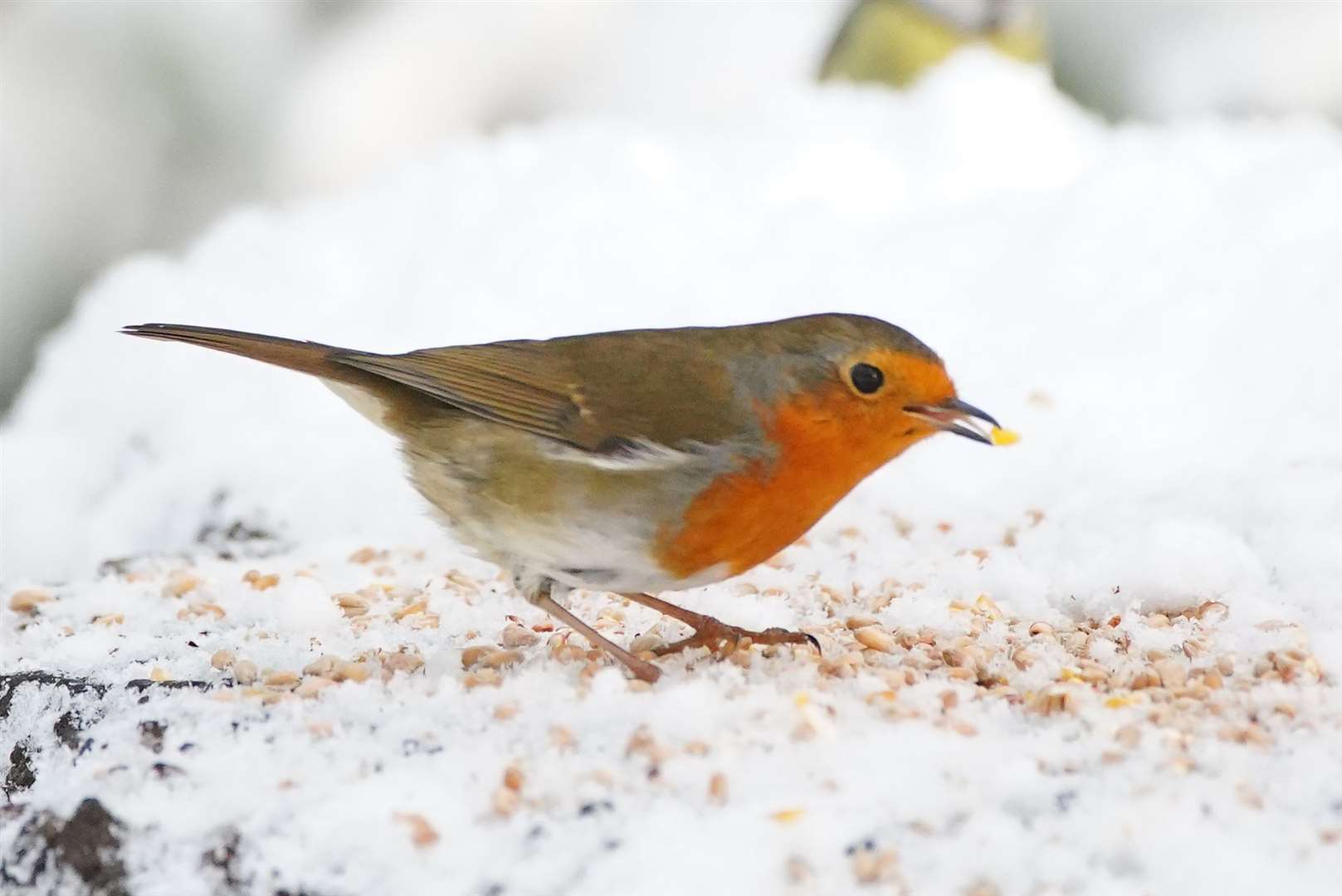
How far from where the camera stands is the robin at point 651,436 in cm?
281

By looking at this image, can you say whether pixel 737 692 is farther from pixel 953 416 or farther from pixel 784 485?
pixel 953 416

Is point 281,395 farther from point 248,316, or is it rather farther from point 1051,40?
point 1051,40

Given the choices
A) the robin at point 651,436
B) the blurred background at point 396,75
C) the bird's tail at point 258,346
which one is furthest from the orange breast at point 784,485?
the blurred background at point 396,75

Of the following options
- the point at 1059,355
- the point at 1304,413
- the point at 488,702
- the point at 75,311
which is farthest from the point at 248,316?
the point at 1304,413

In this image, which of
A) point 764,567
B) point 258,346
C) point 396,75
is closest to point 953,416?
point 764,567

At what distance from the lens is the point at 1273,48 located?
702cm

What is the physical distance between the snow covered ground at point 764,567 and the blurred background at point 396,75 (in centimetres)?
37

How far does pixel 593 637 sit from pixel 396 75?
5059mm

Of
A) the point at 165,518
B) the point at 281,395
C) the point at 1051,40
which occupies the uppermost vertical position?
the point at 1051,40

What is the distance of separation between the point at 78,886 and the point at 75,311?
4.02 m

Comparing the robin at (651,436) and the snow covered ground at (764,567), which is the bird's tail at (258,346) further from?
the snow covered ground at (764,567)

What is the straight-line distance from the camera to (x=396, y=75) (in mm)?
7281

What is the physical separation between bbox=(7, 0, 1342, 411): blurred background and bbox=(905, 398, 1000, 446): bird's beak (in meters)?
4.03

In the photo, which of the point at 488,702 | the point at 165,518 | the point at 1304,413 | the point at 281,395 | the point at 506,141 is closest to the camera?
the point at 488,702
